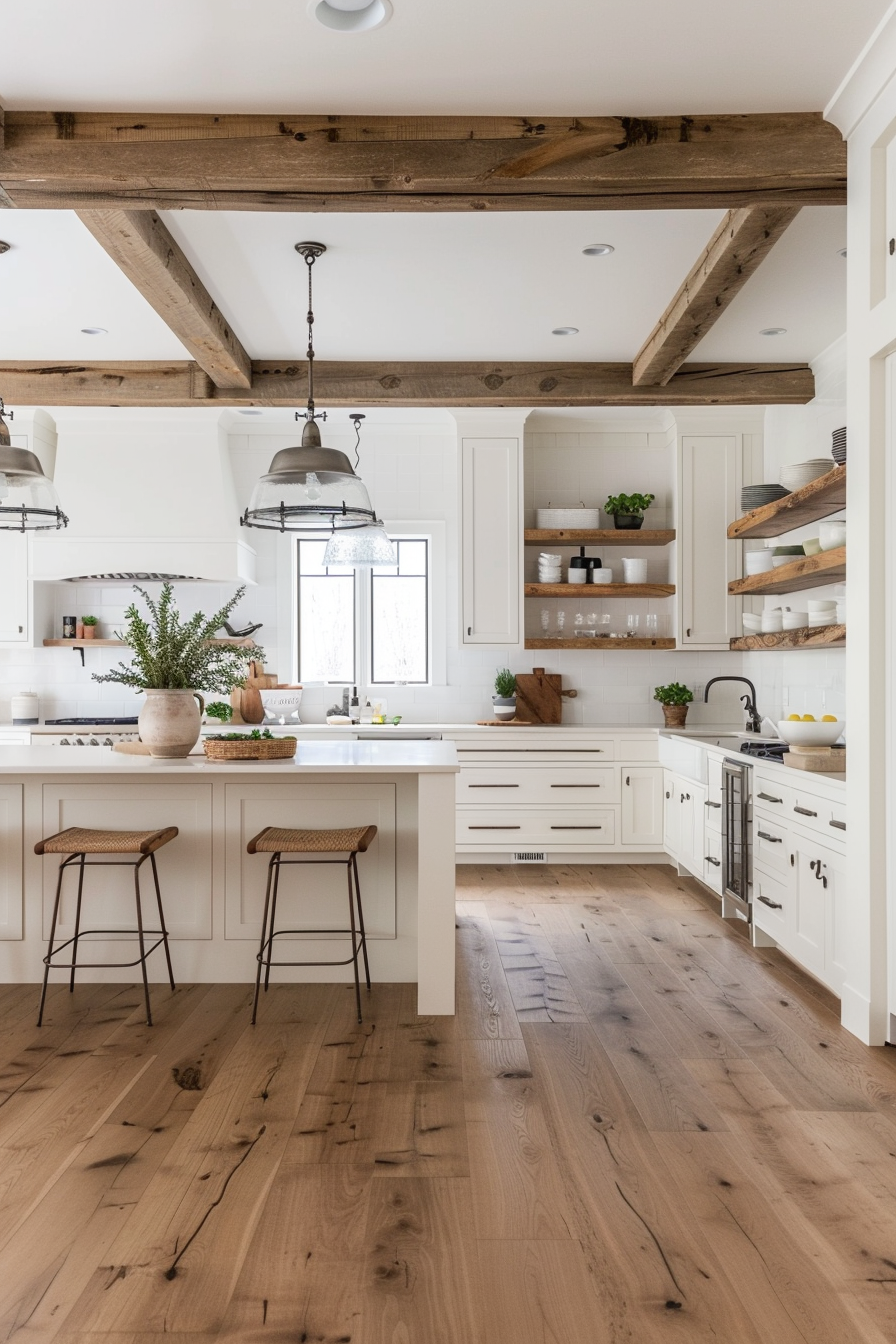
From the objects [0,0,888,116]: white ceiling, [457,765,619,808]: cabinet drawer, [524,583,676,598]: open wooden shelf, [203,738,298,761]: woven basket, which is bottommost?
[457,765,619,808]: cabinet drawer

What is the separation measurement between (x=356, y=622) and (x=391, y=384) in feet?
6.11

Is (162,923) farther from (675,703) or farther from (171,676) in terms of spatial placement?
(675,703)

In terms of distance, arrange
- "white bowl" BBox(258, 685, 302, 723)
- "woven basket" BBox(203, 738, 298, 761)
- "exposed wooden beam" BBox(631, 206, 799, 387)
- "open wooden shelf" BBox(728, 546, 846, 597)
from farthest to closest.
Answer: "white bowl" BBox(258, 685, 302, 723) < "open wooden shelf" BBox(728, 546, 846, 597) < "woven basket" BBox(203, 738, 298, 761) < "exposed wooden beam" BBox(631, 206, 799, 387)

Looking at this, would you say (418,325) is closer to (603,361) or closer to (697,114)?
(603,361)

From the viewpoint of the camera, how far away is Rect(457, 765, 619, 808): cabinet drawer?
6.23 metres

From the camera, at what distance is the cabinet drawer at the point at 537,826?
6.23m

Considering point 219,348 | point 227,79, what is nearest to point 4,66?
point 227,79

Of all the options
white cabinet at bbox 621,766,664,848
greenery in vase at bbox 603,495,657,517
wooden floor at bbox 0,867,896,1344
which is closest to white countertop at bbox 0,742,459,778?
wooden floor at bbox 0,867,896,1344

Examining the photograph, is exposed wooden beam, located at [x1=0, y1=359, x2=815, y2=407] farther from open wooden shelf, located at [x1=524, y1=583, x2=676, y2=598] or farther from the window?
the window

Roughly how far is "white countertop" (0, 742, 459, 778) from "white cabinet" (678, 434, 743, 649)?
114 inches

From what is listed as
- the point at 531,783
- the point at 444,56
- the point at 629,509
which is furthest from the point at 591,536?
the point at 444,56

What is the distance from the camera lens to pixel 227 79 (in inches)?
120

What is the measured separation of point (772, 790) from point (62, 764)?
9.35ft

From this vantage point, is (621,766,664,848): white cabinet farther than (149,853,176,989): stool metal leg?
Yes
